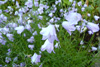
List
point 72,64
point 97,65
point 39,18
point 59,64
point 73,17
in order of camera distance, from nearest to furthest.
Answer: point 73,17, point 59,64, point 72,64, point 97,65, point 39,18

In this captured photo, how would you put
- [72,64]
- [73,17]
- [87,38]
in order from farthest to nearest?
[87,38] → [72,64] → [73,17]

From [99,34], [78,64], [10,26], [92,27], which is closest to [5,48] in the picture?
[10,26]

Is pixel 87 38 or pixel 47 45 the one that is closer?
pixel 47 45

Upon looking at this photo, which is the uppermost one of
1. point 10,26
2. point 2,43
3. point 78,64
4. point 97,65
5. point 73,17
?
point 73,17

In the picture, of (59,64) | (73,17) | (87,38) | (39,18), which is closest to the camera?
(73,17)

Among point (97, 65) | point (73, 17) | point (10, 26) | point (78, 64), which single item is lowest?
point (97, 65)

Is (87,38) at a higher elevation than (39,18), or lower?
lower

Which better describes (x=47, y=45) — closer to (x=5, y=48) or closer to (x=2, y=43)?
(x=2, y=43)

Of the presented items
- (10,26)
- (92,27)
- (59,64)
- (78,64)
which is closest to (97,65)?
(78,64)

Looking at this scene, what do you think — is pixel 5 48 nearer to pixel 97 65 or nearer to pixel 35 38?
pixel 35 38
